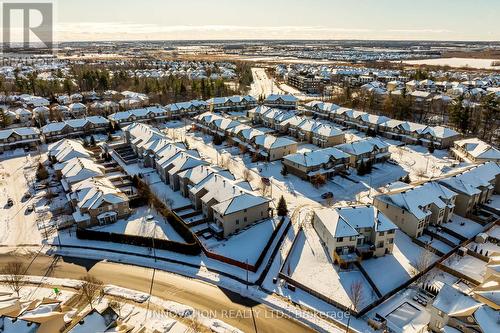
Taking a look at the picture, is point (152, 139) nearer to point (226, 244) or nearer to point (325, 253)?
point (226, 244)

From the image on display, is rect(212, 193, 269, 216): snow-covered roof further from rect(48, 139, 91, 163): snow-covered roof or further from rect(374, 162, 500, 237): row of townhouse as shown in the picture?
rect(48, 139, 91, 163): snow-covered roof

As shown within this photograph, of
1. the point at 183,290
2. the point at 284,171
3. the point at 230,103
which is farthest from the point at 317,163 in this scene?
the point at 230,103

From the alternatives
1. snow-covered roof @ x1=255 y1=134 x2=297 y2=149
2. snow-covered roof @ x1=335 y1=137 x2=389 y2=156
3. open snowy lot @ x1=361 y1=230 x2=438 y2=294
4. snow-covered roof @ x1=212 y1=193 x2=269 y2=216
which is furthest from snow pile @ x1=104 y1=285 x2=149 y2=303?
snow-covered roof @ x1=335 y1=137 x2=389 y2=156

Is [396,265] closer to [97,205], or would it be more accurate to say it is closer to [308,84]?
[97,205]

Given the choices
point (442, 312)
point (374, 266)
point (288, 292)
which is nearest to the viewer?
point (442, 312)

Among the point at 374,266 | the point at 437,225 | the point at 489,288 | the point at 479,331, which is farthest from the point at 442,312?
the point at 437,225

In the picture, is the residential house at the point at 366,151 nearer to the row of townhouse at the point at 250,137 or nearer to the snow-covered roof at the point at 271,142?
the snow-covered roof at the point at 271,142
